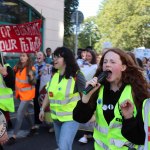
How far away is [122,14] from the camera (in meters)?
48.2

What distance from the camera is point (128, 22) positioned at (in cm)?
4716

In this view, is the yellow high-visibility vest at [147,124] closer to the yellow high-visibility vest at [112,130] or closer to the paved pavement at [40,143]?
the yellow high-visibility vest at [112,130]

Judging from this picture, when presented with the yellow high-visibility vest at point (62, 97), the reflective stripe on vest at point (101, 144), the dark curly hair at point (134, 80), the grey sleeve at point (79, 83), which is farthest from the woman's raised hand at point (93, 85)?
the grey sleeve at point (79, 83)

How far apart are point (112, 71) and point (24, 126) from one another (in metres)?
5.53

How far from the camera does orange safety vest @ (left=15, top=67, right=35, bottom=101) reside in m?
7.36

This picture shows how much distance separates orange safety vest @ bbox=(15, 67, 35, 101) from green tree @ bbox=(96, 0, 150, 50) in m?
39.1

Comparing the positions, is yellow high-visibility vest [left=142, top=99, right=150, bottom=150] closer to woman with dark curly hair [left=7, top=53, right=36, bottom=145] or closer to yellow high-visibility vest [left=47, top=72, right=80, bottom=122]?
yellow high-visibility vest [left=47, top=72, right=80, bottom=122]

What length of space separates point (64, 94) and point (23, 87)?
2.77m

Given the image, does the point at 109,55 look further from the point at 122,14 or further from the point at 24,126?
the point at 122,14

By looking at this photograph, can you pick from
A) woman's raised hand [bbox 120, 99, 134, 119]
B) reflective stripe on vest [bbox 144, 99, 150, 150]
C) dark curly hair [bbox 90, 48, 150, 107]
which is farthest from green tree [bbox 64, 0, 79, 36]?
reflective stripe on vest [bbox 144, 99, 150, 150]

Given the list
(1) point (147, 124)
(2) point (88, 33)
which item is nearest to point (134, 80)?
(1) point (147, 124)

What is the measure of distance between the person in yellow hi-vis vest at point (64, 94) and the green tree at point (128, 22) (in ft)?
135

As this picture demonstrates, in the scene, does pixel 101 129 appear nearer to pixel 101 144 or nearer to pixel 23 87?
pixel 101 144

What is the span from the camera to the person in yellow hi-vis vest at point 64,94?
4668 mm
